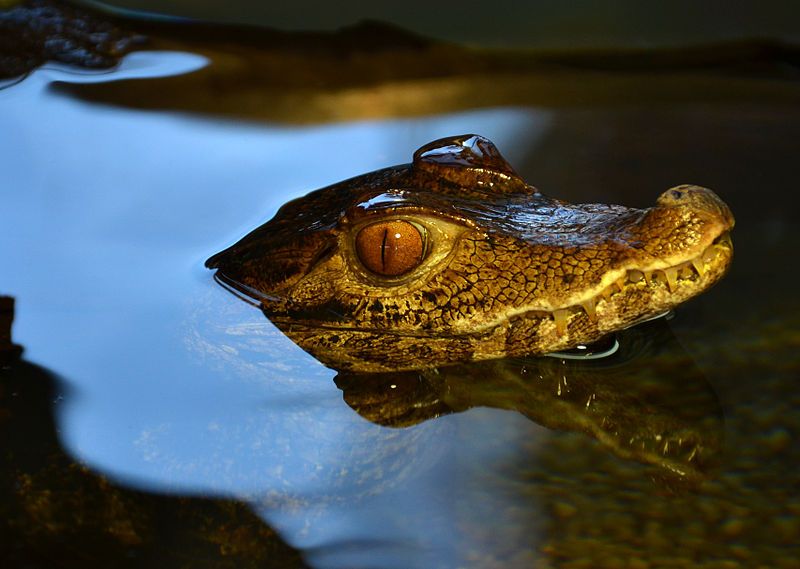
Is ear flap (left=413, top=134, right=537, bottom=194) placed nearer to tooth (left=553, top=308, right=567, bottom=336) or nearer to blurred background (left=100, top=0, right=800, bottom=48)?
tooth (left=553, top=308, right=567, bottom=336)

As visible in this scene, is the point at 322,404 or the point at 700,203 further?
the point at 322,404

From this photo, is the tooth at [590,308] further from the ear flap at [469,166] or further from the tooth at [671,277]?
the ear flap at [469,166]

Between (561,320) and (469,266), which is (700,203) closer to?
(561,320)

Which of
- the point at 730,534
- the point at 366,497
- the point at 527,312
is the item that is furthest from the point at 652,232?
the point at 366,497

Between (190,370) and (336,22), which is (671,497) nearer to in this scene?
(190,370)

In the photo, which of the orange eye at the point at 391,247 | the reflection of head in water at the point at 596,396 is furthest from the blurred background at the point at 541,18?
the orange eye at the point at 391,247

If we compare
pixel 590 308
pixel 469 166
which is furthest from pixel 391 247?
pixel 590 308

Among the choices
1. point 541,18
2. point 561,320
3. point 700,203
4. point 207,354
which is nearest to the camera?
point 700,203

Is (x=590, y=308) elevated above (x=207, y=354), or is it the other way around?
(x=590, y=308)
